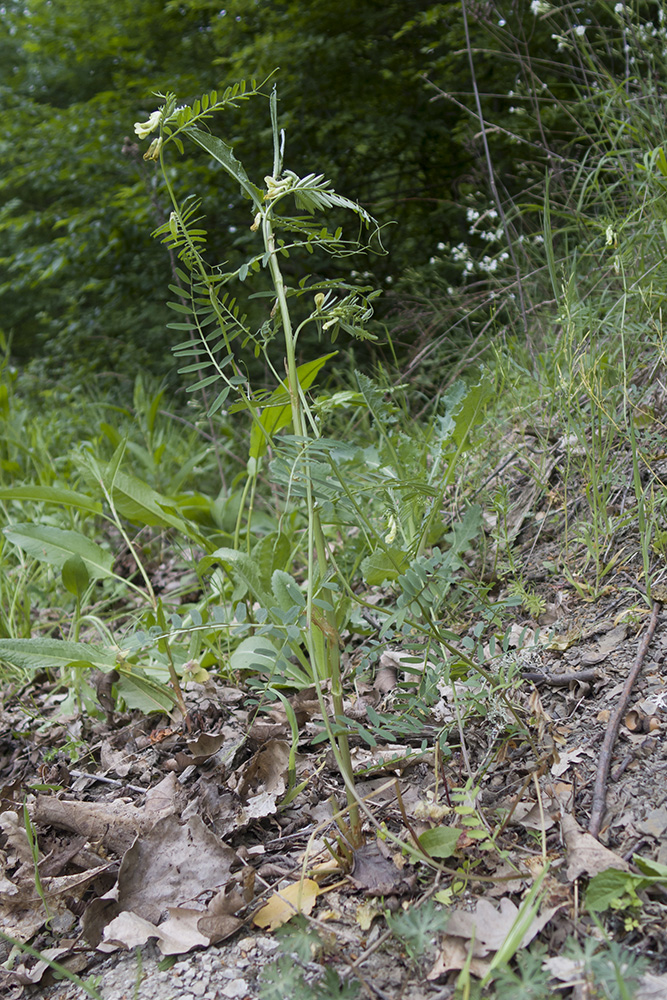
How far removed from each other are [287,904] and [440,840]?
0.79 feet

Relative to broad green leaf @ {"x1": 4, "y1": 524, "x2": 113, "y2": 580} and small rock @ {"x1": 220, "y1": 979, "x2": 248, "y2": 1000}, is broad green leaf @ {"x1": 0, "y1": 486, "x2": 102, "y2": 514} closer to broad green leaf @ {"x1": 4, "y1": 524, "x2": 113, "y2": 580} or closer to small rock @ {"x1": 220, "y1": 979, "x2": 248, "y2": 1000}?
broad green leaf @ {"x1": 4, "y1": 524, "x2": 113, "y2": 580}

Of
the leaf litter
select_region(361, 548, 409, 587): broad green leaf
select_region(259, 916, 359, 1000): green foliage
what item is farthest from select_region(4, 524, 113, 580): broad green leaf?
select_region(259, 916, 359, 1000): green foliage

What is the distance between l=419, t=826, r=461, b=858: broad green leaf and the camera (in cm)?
94

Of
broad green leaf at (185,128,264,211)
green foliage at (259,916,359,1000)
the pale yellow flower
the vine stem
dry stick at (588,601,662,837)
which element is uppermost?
the pale yellow flower

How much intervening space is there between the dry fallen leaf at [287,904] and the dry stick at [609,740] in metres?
0.41

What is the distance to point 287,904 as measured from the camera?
0.98 meters

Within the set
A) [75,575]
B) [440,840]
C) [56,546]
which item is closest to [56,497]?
[56,546]

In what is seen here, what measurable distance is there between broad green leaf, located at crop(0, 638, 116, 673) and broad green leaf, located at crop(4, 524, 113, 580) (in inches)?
15.7

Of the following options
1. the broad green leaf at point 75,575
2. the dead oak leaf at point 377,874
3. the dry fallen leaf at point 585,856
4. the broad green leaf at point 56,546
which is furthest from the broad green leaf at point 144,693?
the dry fallen leaf at point 585,856

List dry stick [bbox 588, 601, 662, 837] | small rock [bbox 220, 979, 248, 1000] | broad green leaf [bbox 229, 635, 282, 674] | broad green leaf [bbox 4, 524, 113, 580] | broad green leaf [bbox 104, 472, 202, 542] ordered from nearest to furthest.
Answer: small rock [bbox 220, 979, 248, 1000] < dry stick [bbox 588, 601, 662, 837] < broad green leaf [bbox 229, 635, 282, 674] < broad green leaf [bbox 4, 524, 113, 580] < broad green leaf [bbox 104, 472, 202, 542]

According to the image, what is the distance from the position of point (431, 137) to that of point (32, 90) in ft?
14.2

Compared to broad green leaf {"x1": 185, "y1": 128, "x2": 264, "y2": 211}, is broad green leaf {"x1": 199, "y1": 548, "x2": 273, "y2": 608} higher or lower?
broad green leaf {"x1": 185, "y1": 128, "x2": 264, "y2": 211}

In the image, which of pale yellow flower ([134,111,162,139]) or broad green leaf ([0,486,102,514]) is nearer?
pale yellow flower ([134,111,162,139])

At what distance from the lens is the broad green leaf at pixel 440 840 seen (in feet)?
3.09
